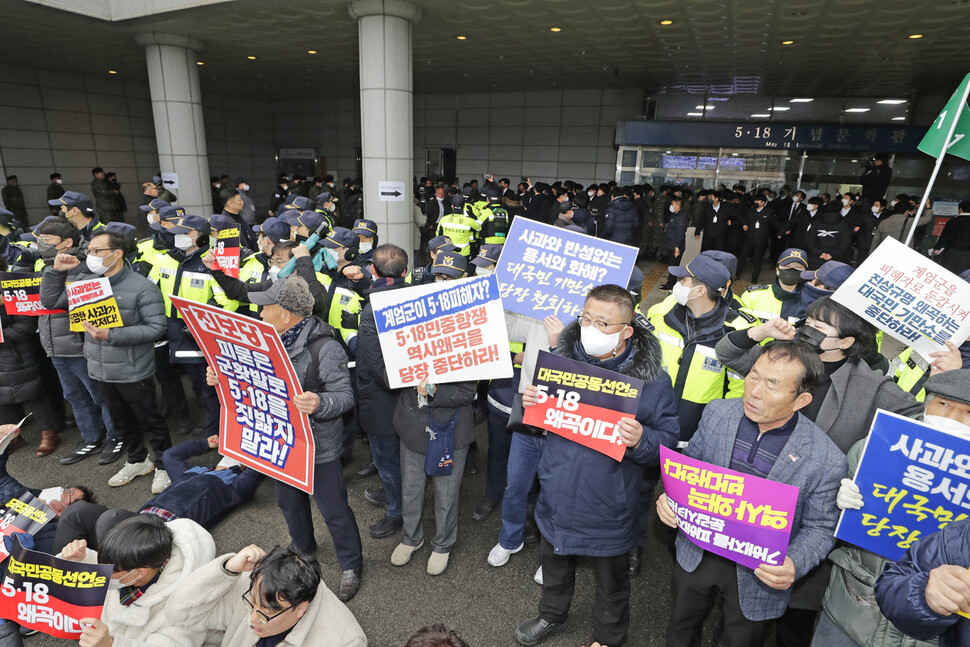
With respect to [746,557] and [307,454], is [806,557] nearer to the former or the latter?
[746,557]

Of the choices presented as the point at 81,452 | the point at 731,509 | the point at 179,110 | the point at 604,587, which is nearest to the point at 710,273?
the point at 731,509

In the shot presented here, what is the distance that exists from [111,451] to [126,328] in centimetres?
146

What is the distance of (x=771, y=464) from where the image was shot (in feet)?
7.43

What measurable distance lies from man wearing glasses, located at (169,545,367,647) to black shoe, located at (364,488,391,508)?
1.89 m

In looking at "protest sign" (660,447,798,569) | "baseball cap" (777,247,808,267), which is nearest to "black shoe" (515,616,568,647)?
"protest sign" (660,447,798,569)

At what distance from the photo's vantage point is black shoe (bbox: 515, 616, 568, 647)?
307 cm

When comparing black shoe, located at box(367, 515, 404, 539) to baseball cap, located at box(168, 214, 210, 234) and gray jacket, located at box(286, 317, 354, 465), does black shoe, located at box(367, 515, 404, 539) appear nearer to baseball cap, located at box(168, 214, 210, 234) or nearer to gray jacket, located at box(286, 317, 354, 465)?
gray jacket, located at box(286, 317, 354, 465)

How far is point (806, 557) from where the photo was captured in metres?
2.19

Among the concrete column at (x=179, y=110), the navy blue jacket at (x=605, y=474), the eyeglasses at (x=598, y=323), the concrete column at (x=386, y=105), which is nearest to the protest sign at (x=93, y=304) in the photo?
the navy blue jacket at (x=605, y=474)

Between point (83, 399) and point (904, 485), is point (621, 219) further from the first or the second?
point (904, 485)

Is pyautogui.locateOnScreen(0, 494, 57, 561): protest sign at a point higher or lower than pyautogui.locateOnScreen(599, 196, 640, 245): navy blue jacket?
lower

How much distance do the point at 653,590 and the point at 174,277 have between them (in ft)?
15.3

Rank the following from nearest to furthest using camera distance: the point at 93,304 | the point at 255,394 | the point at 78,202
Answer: the point at 255,394 → the point at 93,304 → the point at 78,202

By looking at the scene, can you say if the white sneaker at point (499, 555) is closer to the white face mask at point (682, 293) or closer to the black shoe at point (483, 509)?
the black shoe at point (483, 509)
